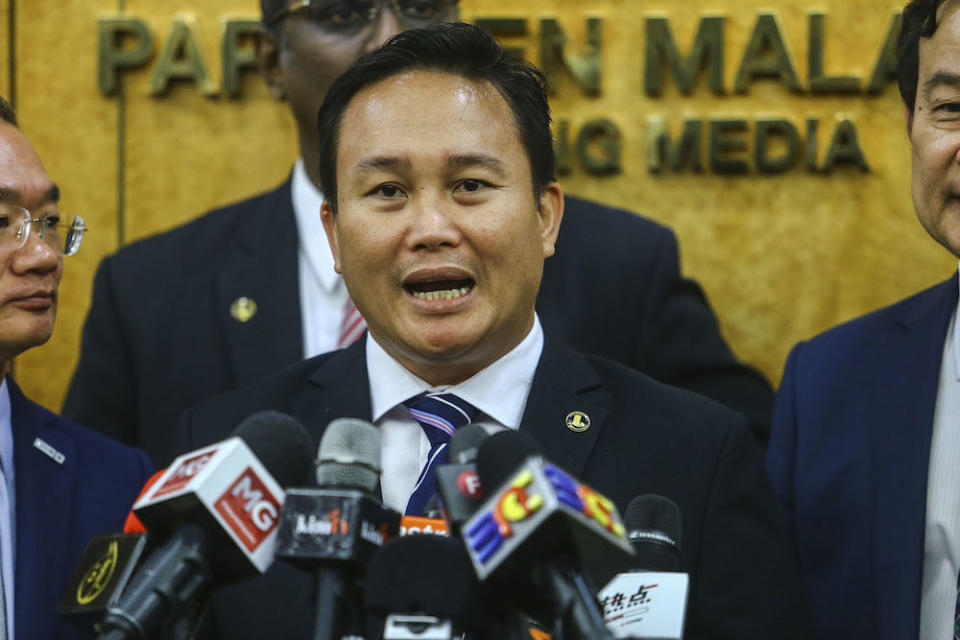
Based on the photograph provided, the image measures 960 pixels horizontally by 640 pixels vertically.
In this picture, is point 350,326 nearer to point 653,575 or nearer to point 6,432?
point 6,432

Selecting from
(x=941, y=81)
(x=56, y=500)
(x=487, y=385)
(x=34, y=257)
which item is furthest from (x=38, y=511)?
(x=941, y=81)

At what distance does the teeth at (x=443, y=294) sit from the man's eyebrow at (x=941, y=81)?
1145 millimetres

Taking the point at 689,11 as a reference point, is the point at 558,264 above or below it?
below

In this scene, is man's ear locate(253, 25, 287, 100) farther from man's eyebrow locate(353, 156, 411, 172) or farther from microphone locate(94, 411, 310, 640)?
microphone locate(94, 411, 310, 640)

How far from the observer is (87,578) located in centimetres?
181

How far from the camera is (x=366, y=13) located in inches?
148

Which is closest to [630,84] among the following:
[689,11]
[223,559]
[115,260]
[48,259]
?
[689,11]

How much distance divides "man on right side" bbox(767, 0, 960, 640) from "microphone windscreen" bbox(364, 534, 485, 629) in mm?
1526

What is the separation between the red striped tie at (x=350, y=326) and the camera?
371 cm

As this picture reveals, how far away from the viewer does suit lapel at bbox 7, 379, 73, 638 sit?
9.25 feet

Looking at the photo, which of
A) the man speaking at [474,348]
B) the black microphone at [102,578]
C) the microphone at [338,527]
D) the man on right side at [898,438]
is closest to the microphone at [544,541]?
the microphone at [338,527]

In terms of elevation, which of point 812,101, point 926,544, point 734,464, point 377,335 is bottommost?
point 926,544

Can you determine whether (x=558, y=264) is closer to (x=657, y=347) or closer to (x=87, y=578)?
(x=657, y=347)

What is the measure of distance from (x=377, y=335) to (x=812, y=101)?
78.4 inches
